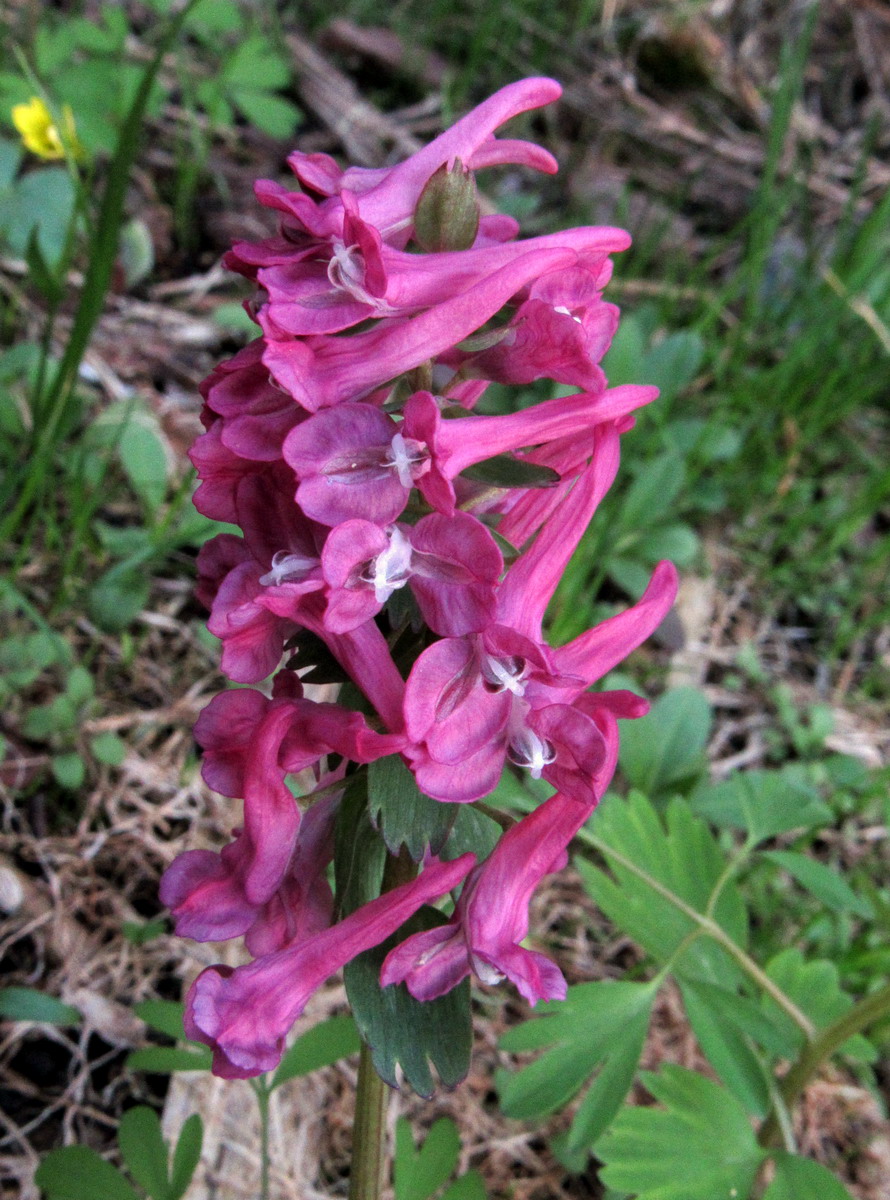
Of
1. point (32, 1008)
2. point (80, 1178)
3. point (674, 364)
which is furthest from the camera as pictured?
point (674, 364)

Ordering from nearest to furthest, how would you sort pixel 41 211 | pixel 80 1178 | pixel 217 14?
pixel 80 1178 → pixel 41 211 → pixel 217 14

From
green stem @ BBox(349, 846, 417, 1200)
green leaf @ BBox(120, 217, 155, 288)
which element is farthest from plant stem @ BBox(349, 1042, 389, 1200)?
green leaf @ BBox(120, 217, 155, 288)

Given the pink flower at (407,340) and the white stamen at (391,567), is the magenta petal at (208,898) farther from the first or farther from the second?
the pink flower at (407,340)

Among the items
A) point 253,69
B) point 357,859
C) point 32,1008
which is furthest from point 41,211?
point 357,859

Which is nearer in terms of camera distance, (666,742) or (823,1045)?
(823,1045)

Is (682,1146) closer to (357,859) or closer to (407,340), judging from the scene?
(357,859)

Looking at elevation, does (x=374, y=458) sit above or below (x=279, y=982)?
above

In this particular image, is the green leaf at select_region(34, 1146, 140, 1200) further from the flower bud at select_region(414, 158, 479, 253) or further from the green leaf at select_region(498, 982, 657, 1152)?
the flower bud at select_region(414, 158, 479, 253)
